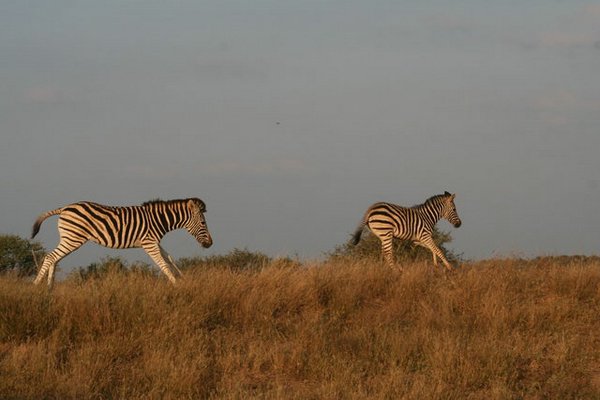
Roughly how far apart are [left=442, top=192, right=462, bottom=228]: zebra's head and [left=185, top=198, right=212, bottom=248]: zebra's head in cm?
547

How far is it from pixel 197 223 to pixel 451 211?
5761 mm

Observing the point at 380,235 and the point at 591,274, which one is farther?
the point at 380,235

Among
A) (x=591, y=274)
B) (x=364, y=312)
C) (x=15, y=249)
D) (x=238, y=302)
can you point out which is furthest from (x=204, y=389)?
(x=15, y=249)

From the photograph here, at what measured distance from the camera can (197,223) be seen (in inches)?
629

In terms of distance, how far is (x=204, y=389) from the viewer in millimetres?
8719

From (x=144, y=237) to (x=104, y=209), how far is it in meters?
0.84

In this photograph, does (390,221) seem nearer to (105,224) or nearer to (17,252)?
(105,224)

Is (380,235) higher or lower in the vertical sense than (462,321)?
higher

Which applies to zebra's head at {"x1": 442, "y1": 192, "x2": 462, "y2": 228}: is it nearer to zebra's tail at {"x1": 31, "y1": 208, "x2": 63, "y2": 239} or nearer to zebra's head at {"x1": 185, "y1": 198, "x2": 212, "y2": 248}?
zebra's head at {"x1": 185, "y1": 198, "x2": 212, "y2": 248}

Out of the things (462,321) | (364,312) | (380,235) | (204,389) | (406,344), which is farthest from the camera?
(380,235)

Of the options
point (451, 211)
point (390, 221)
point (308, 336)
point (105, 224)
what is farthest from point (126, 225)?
point (451, 211)

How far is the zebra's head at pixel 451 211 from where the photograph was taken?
61.2 ft

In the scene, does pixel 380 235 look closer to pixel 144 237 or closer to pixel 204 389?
pixel 144 237

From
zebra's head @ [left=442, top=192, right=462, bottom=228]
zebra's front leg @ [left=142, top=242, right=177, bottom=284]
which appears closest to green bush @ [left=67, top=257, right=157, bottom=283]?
zebra's front leg @ [left=142, top=242, right=177, bottom=284]
